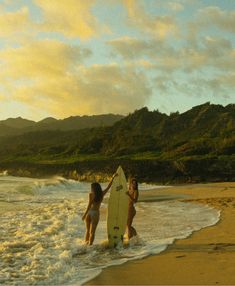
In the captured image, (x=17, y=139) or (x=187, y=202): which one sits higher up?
(x=17, y=139)

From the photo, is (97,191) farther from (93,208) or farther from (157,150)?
(157,150)

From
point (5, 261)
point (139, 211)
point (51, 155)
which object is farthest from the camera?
point (51, 155)

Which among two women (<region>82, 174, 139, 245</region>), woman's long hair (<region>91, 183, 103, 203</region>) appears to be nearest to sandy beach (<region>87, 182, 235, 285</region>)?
two women (<region>82, 174, 139, 245</region>)

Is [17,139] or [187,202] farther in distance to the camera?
[17,139]

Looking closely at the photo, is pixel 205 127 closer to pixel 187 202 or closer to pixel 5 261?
pixel 187 202

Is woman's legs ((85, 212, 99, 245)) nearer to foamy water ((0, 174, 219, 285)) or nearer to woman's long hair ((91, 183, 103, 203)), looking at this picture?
foamy water ((0, 174, 219, 285))

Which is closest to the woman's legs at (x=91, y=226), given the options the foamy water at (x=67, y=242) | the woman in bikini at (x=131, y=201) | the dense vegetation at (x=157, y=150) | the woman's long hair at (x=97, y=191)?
the foamy water at (x=67, y=242)

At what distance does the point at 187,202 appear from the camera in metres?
22.3

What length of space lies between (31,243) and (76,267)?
2676 mm

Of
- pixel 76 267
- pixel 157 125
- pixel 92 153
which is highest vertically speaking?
pixel 157 125

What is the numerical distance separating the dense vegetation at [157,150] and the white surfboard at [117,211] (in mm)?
A: 31575

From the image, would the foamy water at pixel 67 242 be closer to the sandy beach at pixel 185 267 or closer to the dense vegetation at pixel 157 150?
the sandy beach at pixel 185 267

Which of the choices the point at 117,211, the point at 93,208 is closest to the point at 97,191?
the point at 93,208

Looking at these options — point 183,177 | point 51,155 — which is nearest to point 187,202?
point 183,177
